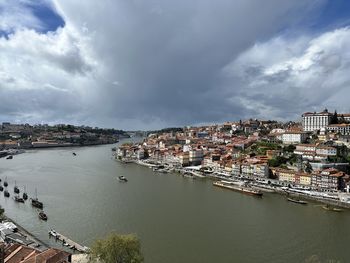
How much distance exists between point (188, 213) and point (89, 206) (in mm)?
5102

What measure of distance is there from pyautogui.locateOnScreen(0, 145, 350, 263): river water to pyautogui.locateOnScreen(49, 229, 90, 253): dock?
273 mm

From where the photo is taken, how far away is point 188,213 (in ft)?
58.9

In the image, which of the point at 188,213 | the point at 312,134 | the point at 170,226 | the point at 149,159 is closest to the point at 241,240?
the point at 170,226

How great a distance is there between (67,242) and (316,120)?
36.1 m

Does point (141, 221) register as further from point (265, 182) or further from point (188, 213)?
point (265, 182)

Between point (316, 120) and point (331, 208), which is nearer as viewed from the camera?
point (331, 208)

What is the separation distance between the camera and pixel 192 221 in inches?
645

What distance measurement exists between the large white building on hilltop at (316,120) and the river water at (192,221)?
21438mm

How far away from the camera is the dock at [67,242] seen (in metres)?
12.5

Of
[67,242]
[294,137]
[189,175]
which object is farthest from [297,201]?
[294,137]

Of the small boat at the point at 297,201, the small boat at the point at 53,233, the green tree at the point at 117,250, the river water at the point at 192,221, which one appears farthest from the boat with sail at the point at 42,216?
the small boat at the point at 297,201

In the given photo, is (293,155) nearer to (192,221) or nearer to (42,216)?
(192,221)

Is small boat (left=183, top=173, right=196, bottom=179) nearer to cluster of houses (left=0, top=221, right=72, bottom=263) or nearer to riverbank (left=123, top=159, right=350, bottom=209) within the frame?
riverbank (left=123, top=159, right=350, bottom=209)

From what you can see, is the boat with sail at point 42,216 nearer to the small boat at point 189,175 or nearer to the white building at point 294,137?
the small boat at point 189,175
